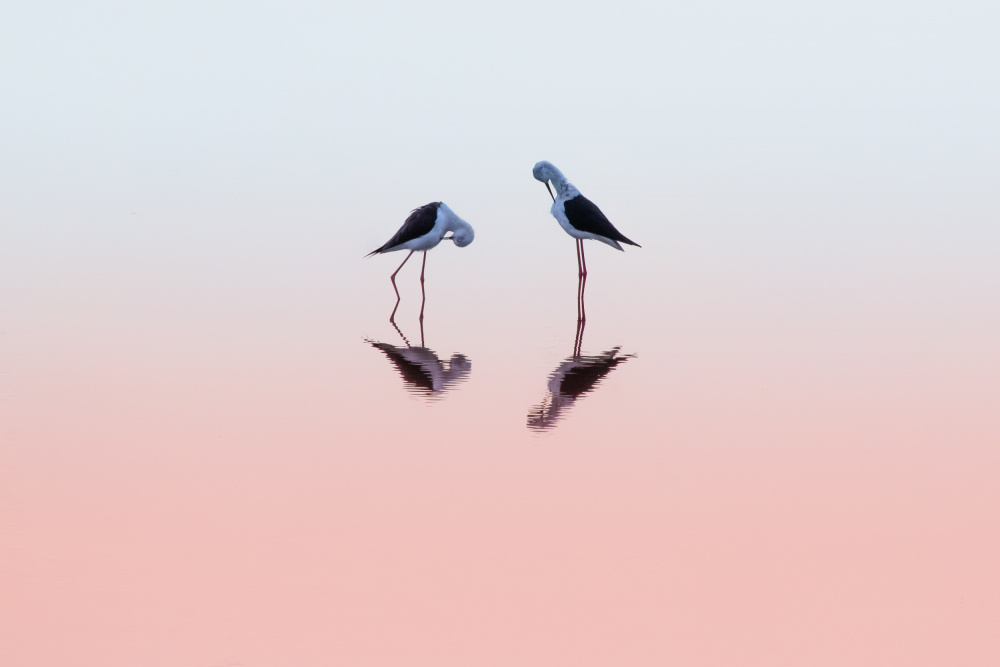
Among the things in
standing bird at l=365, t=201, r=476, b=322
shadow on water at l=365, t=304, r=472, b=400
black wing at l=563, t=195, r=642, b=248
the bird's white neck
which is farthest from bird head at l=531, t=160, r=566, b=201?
shadow on water at l=365, t=304, r=472, b=400

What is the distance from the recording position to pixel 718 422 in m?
7.23

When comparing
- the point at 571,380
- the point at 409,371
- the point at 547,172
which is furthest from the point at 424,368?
the point at 547,172

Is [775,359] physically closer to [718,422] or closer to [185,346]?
[718,422]

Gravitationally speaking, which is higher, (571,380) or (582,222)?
(582,222)

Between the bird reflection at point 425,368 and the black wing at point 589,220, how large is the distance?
307 cm

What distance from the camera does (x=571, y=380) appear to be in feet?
27.0

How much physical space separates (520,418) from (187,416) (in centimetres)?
187

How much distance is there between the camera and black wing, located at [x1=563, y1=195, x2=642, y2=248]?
1207 centimetres

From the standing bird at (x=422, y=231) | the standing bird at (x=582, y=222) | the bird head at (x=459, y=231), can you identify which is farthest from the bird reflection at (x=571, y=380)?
the bird head at (x=459, y=231)

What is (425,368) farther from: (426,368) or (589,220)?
(589,220)

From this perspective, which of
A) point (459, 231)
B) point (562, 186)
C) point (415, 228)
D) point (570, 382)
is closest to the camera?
point (570, 382)

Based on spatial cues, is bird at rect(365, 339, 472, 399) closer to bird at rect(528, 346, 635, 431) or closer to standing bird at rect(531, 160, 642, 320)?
bird at rect(528, 346, 635, 431)

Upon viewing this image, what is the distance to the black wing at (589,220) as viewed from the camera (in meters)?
12.1

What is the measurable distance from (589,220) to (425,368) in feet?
13.0
